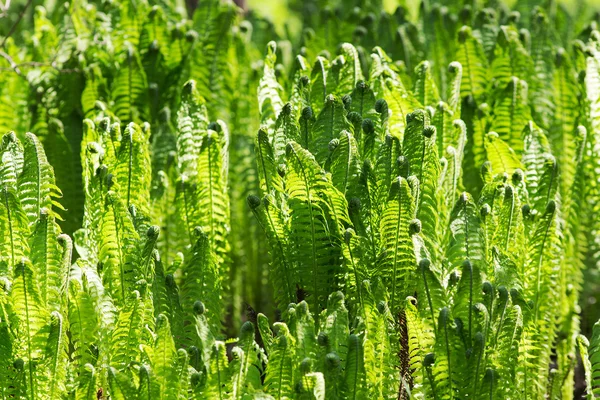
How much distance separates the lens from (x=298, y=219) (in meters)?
2.23

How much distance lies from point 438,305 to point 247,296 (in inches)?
63.0

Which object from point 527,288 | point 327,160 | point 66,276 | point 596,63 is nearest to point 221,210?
point 327,160

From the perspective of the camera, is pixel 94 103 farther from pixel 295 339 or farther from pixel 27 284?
pixel 295 339

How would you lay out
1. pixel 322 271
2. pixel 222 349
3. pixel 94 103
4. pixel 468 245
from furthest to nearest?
pixel 94 103 < pixel 322 271 < pixel 468 245 < pixel 222 349

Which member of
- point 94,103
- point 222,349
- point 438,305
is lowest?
point 222,349

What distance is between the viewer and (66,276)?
2043 mm

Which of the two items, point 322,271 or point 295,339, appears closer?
point 295,339

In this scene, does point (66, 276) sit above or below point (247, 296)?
below

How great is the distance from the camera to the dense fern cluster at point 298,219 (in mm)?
1914

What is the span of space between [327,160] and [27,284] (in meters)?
0.92

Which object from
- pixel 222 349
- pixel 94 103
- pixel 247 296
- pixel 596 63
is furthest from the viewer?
pixel 247 296

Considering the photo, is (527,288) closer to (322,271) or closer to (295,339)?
(322,271)

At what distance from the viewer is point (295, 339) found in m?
1.86

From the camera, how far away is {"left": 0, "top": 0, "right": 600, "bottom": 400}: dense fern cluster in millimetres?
1914
